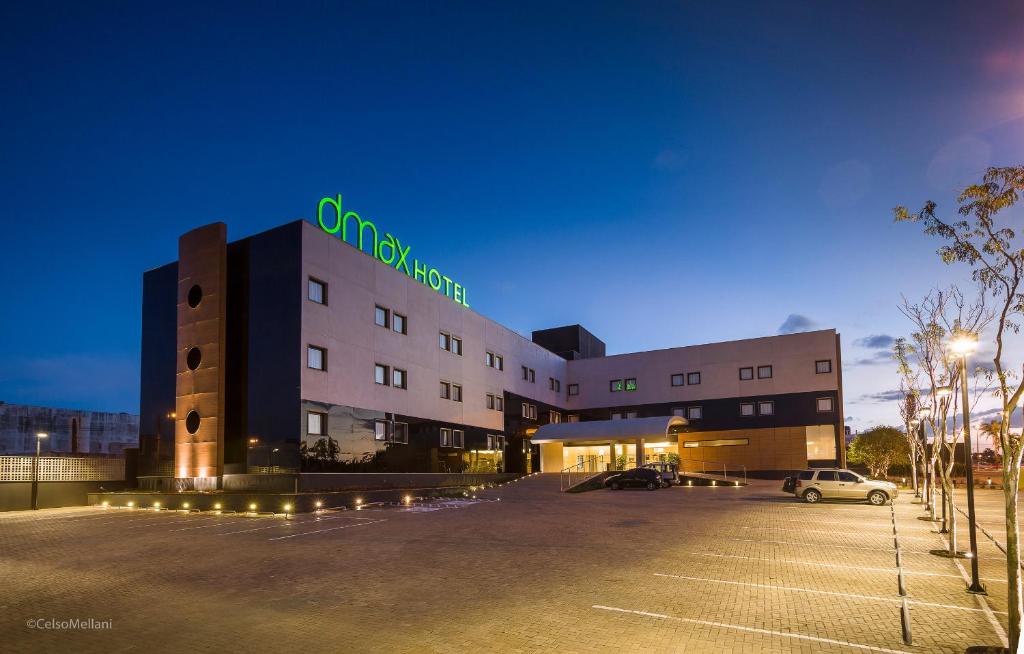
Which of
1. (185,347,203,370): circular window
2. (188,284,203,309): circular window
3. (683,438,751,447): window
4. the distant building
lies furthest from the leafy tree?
the distant building

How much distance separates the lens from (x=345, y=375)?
33062 mm

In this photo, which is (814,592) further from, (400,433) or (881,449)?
(881,449)

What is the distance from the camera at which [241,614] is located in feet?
30.8

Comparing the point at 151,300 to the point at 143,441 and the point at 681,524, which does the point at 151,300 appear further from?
the point at 681,524

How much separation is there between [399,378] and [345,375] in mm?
5183

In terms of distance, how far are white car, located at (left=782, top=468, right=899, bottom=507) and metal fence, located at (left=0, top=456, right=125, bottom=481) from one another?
34.5 meters

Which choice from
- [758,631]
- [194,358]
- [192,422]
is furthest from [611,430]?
[758,631]

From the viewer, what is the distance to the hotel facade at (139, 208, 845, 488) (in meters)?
30.8

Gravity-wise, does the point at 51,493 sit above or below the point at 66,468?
below

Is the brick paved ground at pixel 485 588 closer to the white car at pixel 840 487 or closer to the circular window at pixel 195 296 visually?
the white car at pixel 840 487

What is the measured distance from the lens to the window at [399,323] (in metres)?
37.6

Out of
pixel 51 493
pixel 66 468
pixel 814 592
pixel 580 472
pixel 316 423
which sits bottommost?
pixel 580 472

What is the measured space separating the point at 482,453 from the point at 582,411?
19110 mm

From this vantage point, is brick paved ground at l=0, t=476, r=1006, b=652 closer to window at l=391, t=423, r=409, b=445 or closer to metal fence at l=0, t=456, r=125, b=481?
metal fence at l=0, t=456, r=125, b=481
